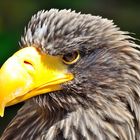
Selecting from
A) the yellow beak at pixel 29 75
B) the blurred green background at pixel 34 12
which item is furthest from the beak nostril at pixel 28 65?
the blurred green background at pixel 34 12

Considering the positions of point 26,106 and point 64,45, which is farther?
point 26,106

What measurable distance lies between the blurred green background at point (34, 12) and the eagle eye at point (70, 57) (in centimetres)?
226

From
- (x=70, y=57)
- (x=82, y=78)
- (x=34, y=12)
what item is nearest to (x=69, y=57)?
(x=70, y=57)

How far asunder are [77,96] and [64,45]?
9.5 inches

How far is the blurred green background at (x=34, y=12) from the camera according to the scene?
629 centimetres

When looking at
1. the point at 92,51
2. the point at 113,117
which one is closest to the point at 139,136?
the point at 113,117

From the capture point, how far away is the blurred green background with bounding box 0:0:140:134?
247 inches

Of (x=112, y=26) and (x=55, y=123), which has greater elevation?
(x=112, y=26)

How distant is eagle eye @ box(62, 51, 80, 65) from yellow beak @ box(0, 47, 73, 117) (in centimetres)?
2

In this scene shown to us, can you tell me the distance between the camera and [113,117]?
3967 mm

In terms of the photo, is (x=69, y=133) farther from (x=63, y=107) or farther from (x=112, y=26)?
(x=112, y=26)

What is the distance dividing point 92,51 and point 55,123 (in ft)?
1.18

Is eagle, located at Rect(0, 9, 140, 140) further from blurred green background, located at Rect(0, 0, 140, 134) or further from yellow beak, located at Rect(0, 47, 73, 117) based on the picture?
blurred green background, located at Rect(0, 0, 140, 134)

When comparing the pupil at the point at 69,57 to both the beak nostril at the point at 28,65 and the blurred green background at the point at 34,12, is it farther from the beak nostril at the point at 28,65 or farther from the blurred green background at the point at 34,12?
the blurred green background at the point at 34,12
